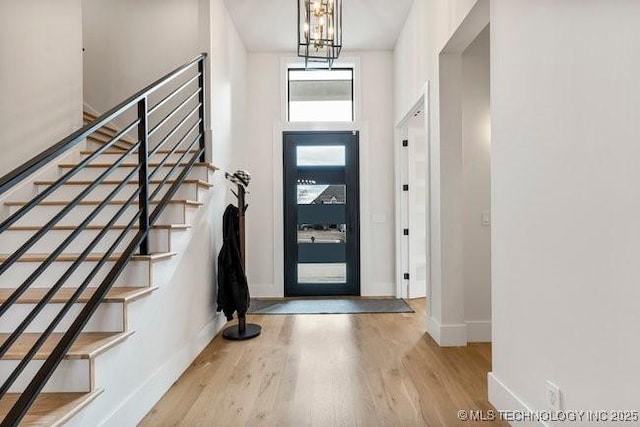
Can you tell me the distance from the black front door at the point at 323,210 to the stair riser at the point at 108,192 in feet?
7.31

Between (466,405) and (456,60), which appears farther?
(456,60)

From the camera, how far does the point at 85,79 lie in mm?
4180

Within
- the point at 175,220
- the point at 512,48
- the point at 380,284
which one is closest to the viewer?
the point at 512,48

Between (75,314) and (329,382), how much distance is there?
1505mm

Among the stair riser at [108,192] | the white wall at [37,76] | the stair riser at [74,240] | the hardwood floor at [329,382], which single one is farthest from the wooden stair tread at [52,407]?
the white wall at [37,76]

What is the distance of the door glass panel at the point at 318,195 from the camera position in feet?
16.8

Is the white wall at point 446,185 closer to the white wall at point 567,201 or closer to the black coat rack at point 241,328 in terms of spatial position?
Answer: the white wall at point 567,201

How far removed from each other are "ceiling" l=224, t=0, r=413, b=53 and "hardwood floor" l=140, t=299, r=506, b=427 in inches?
130

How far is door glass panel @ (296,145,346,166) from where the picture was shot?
16.8ft

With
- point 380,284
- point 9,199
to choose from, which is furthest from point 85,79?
point 380,284

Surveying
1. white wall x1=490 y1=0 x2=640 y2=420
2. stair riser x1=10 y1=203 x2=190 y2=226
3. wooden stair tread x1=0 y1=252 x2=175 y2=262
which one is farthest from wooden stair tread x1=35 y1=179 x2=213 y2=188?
white wall x1=490 y1=0 x2=640 y2=420

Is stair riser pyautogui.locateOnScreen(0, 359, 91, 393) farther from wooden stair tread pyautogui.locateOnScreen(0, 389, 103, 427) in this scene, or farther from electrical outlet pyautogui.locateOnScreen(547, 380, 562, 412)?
electrical outlet pyautogui.locateOnScreen(547, 380, 562, 412)

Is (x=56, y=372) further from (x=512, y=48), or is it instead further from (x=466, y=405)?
(x=512, y=48)

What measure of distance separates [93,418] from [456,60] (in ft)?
10.7
